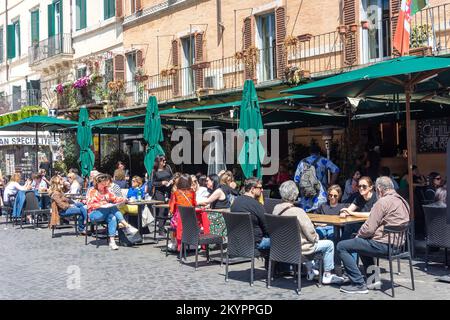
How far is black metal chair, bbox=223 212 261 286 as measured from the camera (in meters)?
8.49

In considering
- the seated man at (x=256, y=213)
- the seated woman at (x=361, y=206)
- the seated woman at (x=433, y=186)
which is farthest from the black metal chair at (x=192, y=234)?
the seated woman at (x=433, y=186)

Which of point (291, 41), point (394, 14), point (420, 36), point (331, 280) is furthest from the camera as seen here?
point (291, 41)

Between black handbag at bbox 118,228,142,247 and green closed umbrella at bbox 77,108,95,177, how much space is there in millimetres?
5027

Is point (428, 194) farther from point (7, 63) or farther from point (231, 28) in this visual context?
point (7, 63)

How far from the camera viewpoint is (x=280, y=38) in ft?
59.0

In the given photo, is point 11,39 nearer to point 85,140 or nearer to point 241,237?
point 85,140

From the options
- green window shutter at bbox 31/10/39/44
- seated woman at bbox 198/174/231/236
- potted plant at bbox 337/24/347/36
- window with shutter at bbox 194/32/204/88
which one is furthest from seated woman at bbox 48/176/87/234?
green window shutter at bbox 31/10/39/44

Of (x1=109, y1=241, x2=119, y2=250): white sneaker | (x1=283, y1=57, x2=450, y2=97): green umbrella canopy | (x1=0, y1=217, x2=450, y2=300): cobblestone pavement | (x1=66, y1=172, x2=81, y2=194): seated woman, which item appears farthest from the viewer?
(x1=66, y1=172, x2=81, y2=194): seated woman

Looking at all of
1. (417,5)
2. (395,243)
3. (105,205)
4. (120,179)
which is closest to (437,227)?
(395,243)

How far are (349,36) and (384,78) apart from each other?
671cm

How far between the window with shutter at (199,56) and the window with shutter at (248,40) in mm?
2113

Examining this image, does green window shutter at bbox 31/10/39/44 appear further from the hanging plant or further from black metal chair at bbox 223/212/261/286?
black metal chair at bbox 223/212/261/286

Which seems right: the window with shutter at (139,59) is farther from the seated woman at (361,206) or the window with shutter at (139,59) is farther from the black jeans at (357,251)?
the black jeans at (357,251)

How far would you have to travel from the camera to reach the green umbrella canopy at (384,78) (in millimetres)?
8672
